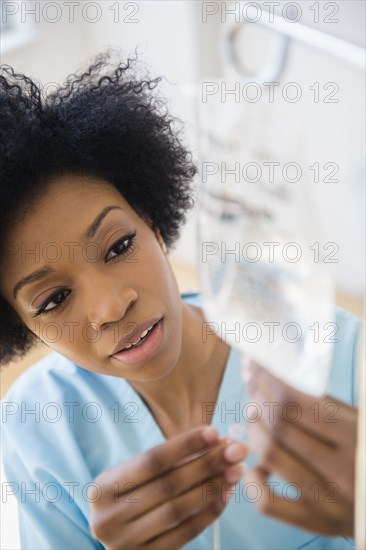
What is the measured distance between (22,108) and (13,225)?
0.36 ft

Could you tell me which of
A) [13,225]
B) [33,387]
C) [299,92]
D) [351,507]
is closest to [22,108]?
[13,225]

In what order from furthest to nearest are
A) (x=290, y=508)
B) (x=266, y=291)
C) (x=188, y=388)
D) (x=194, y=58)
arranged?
(x=194, y=58) < (x=188, y=388) < (x=290, y=508) < (x=266, y=291)

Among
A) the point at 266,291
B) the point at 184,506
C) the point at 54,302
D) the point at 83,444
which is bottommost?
the point at 83,444

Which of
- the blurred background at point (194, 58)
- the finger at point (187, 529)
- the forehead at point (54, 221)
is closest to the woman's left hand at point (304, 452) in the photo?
the finger at point (187, 529)

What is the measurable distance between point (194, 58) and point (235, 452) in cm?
98

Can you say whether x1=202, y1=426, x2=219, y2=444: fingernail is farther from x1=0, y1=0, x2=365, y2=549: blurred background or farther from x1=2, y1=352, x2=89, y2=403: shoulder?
x1=0, y1=0, x2=365, y2=549: blurred background

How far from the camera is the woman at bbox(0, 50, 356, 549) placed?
0.69 metres

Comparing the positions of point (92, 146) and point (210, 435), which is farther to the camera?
point (92, 146)

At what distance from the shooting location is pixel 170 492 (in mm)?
670

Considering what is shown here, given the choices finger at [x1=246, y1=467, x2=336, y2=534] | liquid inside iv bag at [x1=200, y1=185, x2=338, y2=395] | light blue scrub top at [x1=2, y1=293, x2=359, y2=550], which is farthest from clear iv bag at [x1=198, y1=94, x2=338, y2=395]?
light blue scrub top at [x1=2, y1=293, x2=359, y2=550]

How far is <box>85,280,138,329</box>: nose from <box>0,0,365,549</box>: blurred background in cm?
41

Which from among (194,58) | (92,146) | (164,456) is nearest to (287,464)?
(164,456)

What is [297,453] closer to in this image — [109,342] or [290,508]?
[290,508]

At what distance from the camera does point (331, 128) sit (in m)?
1.30
